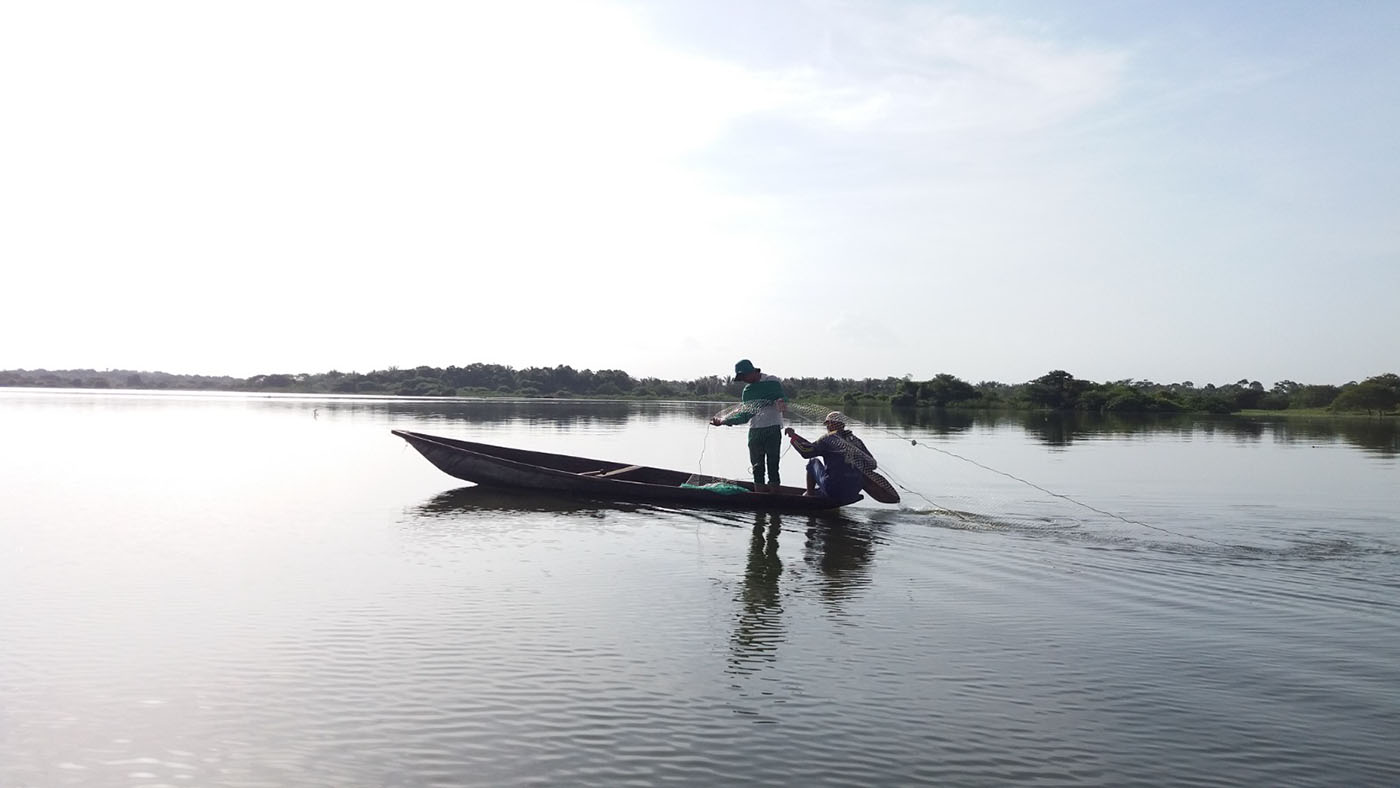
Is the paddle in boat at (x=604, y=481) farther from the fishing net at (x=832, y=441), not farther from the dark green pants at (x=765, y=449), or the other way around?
the dark green pants at (x=765, y=449)

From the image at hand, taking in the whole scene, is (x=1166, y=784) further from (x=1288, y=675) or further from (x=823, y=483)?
(x=823, y=483)

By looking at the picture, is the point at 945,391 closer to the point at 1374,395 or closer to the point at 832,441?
the point at 1374,395

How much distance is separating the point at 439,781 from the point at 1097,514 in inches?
555

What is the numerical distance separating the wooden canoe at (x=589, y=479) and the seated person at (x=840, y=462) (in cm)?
26

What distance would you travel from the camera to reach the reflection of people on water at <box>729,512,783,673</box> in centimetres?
798

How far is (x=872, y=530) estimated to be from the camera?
15.0 metres

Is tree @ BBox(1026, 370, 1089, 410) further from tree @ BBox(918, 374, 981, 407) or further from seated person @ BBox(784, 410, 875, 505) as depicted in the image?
seated person @ BBox(784, 410, 875, 505)

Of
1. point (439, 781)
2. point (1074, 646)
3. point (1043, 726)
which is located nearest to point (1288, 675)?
point (1074, 646)

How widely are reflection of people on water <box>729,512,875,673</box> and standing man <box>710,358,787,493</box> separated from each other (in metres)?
1.15

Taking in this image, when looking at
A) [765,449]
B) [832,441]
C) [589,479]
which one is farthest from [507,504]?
[832,441]

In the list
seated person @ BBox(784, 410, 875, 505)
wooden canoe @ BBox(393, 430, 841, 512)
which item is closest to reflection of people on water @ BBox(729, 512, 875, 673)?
wooden canoe @ BBox(393, 430, 841, 512)

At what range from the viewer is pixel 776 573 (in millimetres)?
11734

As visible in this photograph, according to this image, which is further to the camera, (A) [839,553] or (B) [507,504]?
(B) [507,504]

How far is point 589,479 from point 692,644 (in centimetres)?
1037
